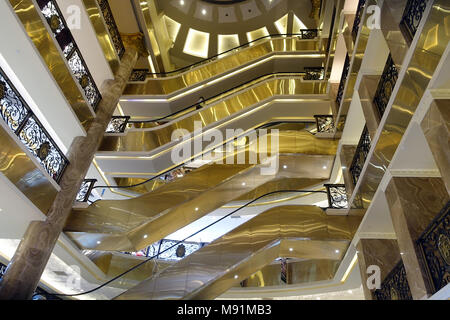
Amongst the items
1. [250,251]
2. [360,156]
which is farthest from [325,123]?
[250,251]

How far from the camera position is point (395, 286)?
179 inches

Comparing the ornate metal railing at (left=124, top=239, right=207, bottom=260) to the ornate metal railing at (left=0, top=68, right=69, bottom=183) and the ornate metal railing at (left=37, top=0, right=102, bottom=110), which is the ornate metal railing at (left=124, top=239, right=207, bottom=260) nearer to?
the ornate metal railing at (left=0, top=68, right=69, bottom=183)

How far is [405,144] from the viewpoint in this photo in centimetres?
391

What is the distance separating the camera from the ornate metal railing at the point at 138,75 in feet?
33.7

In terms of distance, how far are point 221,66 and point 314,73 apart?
3081mm

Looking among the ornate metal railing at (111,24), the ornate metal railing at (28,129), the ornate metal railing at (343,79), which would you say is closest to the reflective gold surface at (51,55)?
the ornate metal railing at (28,129)

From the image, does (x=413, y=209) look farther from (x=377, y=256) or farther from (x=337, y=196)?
(x=337, y=196)

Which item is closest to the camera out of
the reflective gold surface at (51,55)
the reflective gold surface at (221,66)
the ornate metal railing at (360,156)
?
the reflective gold surface at (51,55)

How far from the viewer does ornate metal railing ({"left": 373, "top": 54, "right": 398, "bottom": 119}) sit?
4902mm

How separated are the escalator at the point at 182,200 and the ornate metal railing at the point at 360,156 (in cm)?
90

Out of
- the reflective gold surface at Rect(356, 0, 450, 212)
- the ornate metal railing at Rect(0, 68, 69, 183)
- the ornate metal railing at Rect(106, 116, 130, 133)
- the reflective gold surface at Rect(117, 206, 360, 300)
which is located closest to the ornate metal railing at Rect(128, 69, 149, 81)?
the ornate metal railing at Rect(106, 116, 130, 133)

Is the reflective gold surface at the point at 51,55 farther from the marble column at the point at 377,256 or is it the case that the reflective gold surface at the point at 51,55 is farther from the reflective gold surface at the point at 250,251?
the marble column at the point at 377,256

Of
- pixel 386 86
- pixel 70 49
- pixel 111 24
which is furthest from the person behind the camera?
pixel 111 24
